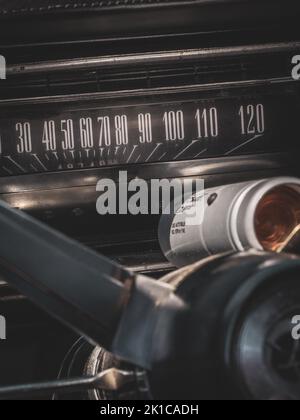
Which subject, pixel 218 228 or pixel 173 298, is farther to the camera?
pixel 218 228

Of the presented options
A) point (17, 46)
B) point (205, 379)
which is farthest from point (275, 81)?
point (205, 379)

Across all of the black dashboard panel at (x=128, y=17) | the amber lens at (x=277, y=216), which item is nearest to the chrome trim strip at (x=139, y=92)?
the black dashboard panel at (x=128, y=17)

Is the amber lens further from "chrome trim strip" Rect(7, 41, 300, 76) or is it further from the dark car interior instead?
"chrome trim strip" Rect(7, 41, 300, 76)

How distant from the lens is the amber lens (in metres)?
1.37

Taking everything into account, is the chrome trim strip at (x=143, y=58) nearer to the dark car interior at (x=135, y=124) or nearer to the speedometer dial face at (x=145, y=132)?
the dark car interior at (x=135, y=124)

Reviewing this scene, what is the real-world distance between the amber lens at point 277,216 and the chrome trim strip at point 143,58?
617 millimetres

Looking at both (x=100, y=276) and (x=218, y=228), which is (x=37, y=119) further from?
(x=100, y=276)

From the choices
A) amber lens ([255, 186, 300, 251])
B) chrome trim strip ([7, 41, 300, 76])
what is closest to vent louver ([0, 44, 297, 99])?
chrome trim strip ([7, 41, 300, 76])

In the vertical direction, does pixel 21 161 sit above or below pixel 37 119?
below

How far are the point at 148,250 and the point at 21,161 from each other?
1.40 ft

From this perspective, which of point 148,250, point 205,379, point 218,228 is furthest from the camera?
point 148,250

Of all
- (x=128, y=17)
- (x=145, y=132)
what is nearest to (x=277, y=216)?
(x=145, y=132)

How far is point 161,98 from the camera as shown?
1858mm

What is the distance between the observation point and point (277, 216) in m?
1.41
